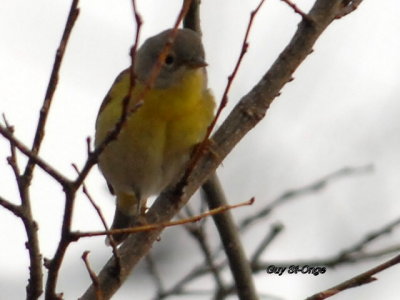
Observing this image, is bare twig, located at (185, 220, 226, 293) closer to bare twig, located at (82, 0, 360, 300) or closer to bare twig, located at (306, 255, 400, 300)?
bare twig, located at (82, 0, 360, 300)

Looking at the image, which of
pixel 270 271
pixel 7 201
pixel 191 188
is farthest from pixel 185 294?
pixel 7 201

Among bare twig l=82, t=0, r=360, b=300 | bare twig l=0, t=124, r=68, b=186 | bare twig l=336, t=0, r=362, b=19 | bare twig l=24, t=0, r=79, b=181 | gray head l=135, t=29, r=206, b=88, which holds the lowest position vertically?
bare twig l=0, t=124, r=68, b=186

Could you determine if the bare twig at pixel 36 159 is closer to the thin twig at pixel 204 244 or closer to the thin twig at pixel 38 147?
the thin twig at pixel 38 147

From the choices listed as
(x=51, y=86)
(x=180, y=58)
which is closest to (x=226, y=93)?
(x=51, y=86)

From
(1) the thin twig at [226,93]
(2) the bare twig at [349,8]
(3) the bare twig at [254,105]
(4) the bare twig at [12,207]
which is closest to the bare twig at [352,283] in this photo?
(1) the thin twig at [226,93]

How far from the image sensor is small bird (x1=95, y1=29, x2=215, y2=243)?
14.2ft

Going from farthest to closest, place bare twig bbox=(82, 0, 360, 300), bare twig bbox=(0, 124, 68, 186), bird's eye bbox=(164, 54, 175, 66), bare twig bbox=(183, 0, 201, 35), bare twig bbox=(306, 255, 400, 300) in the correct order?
bird's eye bbox=(164, 54, 175, 66)
bare twig bbox=(183, 0, 201, 35)
bare twig bbox=(82, 0, 360, 300)
bare twig bbox=(306, 255, 400, 300)
bare twig bbox=(0, 124, 68, 186)

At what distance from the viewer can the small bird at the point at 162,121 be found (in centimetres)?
432

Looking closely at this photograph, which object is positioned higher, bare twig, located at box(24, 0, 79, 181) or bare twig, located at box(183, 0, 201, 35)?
bare twig, located at box(183, 0, 201, 35)

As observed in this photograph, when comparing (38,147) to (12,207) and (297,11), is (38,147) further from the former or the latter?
(297,11)

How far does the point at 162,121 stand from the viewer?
433 cm

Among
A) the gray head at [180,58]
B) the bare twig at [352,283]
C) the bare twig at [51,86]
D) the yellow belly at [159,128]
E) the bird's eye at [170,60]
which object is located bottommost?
the bare twig at [352,283]

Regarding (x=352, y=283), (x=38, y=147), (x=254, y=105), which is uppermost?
(x=254, y=105)

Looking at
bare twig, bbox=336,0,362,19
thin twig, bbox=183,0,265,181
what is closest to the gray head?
bare twig, bbox=336,0,362,19
